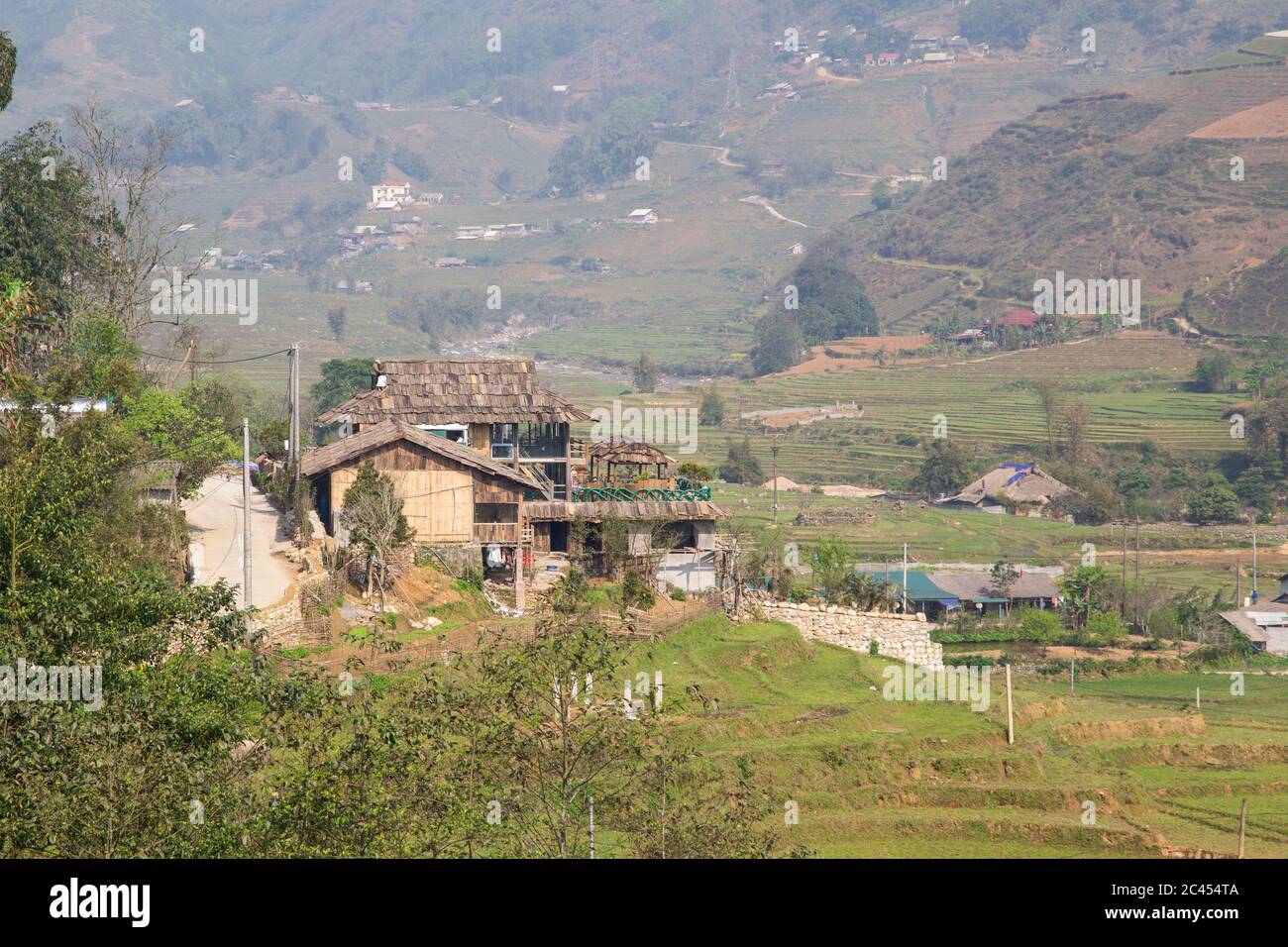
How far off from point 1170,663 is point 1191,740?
14.5m

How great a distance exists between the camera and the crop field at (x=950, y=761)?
24.4 meters

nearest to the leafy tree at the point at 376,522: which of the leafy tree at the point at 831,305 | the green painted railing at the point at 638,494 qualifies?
the green painted railing at the point at 638,494

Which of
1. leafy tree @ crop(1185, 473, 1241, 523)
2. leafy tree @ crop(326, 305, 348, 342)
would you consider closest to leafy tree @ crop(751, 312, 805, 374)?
leafy tree @ crop(326, 305, 348, 342)

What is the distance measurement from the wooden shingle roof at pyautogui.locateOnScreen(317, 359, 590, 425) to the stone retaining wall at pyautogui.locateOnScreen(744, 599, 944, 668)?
641 centimetres

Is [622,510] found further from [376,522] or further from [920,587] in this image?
[920,587]

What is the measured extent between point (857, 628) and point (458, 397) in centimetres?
1070

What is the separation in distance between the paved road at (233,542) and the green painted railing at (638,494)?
6.81m

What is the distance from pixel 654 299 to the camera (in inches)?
6821

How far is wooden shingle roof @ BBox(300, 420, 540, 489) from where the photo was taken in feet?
105

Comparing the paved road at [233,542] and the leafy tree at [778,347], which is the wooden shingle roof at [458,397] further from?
the leafy tree at [778,347]

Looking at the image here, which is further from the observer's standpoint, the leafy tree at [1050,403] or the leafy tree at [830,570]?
the leafy tree at [1050,403]

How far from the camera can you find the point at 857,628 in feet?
117

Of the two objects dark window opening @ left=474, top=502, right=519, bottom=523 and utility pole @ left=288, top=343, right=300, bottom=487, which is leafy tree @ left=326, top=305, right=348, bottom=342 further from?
dark window opening @ left=474, top=502, right=519, bottom=523
